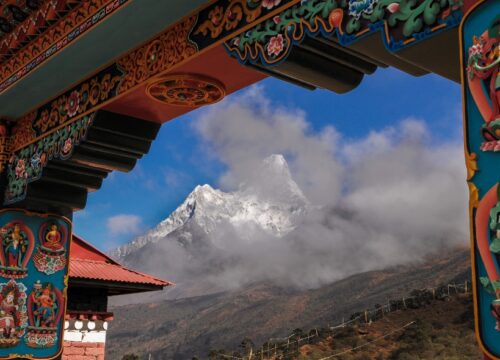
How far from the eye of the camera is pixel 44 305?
16.8 feet

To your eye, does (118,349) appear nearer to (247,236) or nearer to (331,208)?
(331,208)

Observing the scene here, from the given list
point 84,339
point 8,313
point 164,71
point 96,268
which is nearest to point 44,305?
point 8,313

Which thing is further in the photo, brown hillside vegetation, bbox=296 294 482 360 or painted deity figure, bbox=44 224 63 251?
brown hillside vegetation, bbox=296 294 482 360

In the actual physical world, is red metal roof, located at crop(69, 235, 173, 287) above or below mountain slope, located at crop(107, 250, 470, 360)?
below

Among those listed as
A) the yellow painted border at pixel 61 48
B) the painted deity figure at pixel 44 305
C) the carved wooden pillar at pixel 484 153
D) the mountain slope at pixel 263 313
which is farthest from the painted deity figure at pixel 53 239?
the mountain slope at pixel 263 313

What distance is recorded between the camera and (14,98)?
16.9ft

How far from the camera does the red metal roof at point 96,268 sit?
1055cm

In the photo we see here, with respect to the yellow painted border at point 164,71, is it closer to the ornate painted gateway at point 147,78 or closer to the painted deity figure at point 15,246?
the ornate painted gateway at point 147,78

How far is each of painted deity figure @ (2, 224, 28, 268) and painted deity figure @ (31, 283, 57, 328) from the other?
259 millimetres

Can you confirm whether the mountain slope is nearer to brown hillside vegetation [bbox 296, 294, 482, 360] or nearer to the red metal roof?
brown hillside vegetation [bbox 296, 294, 482, 360]

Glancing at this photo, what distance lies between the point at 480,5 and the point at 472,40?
119 mm

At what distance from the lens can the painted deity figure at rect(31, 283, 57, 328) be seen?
5.07 metres

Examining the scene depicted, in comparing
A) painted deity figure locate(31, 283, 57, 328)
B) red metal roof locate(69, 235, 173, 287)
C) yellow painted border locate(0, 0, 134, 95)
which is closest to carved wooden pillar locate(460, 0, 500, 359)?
yellow painted border locate(0, 0, 134, 95)

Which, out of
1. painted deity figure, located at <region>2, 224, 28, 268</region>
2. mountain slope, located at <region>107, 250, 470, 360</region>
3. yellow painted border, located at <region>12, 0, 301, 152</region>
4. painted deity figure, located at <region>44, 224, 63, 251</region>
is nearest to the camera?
yellow painted border, located at <region>12, 0, 301, 152</region>
